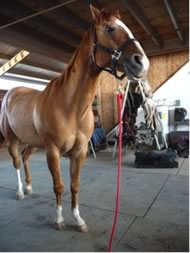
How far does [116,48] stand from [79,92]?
1.41 feet

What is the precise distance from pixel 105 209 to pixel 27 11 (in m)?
2.65

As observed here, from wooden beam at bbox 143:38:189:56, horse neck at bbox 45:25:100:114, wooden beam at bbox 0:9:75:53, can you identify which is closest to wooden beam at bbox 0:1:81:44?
wooden beam at bbox 0:9:75:53

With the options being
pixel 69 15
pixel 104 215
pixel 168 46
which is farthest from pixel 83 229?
pixel 168 46

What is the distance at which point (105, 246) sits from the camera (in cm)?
141

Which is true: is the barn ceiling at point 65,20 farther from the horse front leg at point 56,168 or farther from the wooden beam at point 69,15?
the horse front leg at point 56,168

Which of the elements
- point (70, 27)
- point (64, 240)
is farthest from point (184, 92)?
point (64, 240)

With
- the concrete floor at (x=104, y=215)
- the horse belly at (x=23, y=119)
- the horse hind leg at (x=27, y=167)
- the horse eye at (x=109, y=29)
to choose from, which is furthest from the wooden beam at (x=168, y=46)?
the horse eye at (x=109, y=29)

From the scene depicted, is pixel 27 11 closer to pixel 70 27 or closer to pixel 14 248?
pixel 70 27

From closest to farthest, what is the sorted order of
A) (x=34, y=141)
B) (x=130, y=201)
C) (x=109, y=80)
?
(x=34, y=141)
(x=130, y=201)
(x=109, y=80)

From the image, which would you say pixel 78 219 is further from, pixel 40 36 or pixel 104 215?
pixel 40 36

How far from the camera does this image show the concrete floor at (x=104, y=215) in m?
1.43

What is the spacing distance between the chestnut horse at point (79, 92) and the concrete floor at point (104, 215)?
17 cm

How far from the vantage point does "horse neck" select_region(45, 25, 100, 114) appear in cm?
139

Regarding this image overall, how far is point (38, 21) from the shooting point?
2971mm
